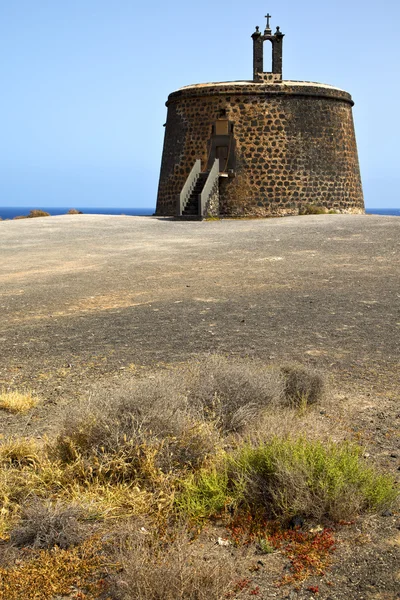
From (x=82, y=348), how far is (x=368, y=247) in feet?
29.3

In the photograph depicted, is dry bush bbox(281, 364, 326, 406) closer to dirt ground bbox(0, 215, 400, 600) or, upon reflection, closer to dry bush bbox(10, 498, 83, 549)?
dirt ground bbox(0, 215, 400, 600)

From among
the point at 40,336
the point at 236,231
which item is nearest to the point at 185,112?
the point at 236,231

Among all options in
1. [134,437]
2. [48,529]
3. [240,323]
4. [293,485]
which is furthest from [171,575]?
[240,323]

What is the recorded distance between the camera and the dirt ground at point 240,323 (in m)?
3.95

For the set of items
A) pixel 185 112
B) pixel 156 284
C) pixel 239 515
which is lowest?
pixel 239 515

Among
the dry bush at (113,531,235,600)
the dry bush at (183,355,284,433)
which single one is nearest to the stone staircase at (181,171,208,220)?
the dry bush at (183,355,284,433)

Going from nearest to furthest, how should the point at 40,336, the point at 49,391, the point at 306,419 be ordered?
the point at 306,419
the point at 49,391
the point at 40,336

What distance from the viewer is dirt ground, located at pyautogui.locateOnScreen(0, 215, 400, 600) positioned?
395 cm

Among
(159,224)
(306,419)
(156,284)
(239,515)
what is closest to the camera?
(239,515)

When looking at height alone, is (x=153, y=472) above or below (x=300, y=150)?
below

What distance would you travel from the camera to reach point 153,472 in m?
3.63

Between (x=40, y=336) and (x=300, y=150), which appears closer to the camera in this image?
(x=40, y=336)

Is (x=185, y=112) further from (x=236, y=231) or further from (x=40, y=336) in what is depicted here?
(x=40, y=336)

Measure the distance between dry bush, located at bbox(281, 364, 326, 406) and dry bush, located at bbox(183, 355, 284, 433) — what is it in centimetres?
12
